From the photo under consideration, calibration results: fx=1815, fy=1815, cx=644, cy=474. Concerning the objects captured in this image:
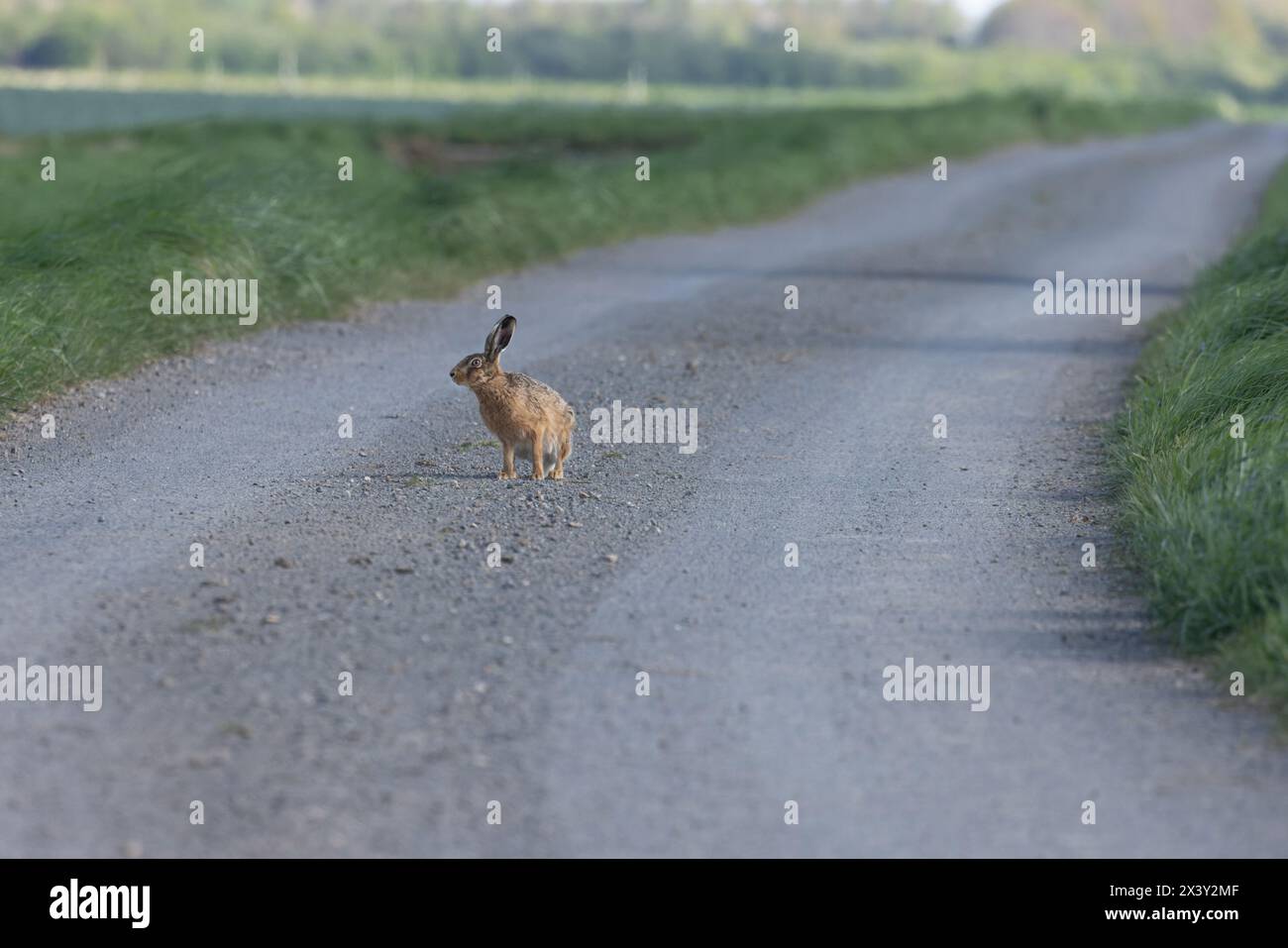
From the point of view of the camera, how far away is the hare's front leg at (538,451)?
7.75 meters

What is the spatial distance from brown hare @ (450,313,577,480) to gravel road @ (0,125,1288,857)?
20 centimetres

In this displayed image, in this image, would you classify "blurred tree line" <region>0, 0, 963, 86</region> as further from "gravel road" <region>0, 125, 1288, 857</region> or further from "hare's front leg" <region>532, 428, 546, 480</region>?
"hare's front leg" <region>532, 428, 546, 480</region>

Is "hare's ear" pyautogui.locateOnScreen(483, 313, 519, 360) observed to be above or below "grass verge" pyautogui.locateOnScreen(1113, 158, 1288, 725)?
above

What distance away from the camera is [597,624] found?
5.88m

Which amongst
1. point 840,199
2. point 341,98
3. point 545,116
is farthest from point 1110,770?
point 341,98

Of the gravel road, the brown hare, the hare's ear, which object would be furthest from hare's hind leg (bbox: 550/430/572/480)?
the hare's ear

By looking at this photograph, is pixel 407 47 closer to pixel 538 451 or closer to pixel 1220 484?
pixel 538 451

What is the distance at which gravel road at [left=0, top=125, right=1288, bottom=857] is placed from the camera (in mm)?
4398

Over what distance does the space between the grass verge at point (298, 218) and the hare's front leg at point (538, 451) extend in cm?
291

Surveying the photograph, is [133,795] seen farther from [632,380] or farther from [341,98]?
[341,98]

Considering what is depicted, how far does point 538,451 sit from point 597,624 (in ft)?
6.61

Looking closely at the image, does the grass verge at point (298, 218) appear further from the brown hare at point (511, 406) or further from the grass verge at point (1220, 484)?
the grass verge at point (1220, 484)

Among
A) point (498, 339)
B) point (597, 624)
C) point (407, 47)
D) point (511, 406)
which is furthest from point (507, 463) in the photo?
point (407, 47)
